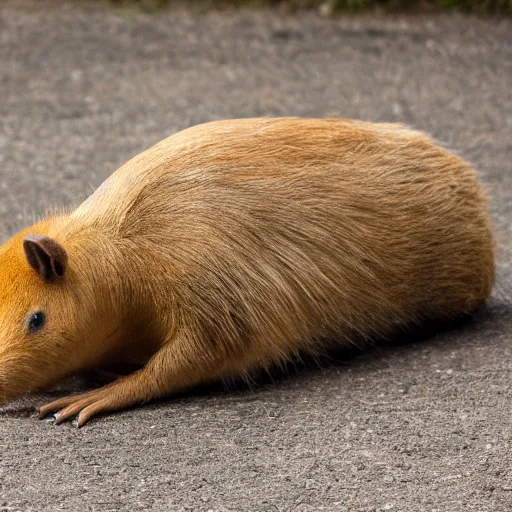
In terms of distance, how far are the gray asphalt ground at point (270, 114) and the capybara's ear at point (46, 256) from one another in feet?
1.84

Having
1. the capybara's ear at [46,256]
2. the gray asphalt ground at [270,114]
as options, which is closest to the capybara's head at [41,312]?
the capybara's ear at [46,256]

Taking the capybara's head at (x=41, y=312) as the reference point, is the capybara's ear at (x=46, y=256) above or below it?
above

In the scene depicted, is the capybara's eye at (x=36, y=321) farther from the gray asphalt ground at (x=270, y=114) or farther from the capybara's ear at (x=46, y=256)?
the gray asphalt ground at (x=270, y=114)

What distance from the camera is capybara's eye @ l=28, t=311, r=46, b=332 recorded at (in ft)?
13.2

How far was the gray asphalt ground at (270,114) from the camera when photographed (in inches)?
139

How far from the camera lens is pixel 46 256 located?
3.98 m

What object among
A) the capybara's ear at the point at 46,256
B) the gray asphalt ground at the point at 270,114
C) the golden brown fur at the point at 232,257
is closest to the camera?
the gray asphalt ground at the point at 270,114

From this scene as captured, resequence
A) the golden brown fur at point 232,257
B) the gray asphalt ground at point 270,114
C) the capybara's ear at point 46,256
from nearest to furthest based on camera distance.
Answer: the gray asphalt ground at point 270,114
the capybara's ear at point 46,256
the golden brown fur at point 232,257

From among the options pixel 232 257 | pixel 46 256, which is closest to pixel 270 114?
pixel 232 257

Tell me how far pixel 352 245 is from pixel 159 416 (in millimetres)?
1145

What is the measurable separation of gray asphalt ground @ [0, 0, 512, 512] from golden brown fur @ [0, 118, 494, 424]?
198 mm

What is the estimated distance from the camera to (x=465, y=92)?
27.7 ft

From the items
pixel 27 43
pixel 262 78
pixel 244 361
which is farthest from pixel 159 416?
pixel 27 43

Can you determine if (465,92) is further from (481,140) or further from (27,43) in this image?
(27,43)
